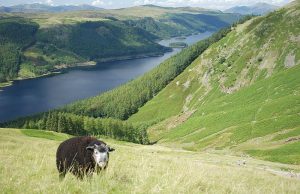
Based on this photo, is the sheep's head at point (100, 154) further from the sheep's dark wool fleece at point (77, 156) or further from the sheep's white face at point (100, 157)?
the sheep's dark wool fleece at point (77, 156)

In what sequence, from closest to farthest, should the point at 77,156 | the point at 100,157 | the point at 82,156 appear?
the point at 100,157, the point at 82,156, the point at 77,156

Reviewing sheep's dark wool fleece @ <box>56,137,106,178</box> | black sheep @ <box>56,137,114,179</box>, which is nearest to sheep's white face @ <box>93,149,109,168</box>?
black sheep @ <box>56,137,114,179</box>

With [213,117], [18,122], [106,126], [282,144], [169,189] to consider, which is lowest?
[18,122]

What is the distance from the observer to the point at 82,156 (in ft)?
53.7

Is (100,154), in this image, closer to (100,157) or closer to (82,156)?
(100,157)

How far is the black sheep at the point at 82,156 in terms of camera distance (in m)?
15.2

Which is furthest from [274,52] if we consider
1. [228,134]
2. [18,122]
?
[18,122]

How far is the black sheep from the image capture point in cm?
1521

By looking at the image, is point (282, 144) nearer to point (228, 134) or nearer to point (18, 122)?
point (228, 134)

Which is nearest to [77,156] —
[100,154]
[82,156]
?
[82,156]

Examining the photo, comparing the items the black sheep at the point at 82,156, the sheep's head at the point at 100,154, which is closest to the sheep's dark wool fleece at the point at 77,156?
the black sheep at the point at 82,156

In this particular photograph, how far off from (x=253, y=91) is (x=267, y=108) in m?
32.6

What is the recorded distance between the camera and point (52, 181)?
14.0m

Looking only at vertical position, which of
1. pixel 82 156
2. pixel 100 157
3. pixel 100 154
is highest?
pixel 100 154
